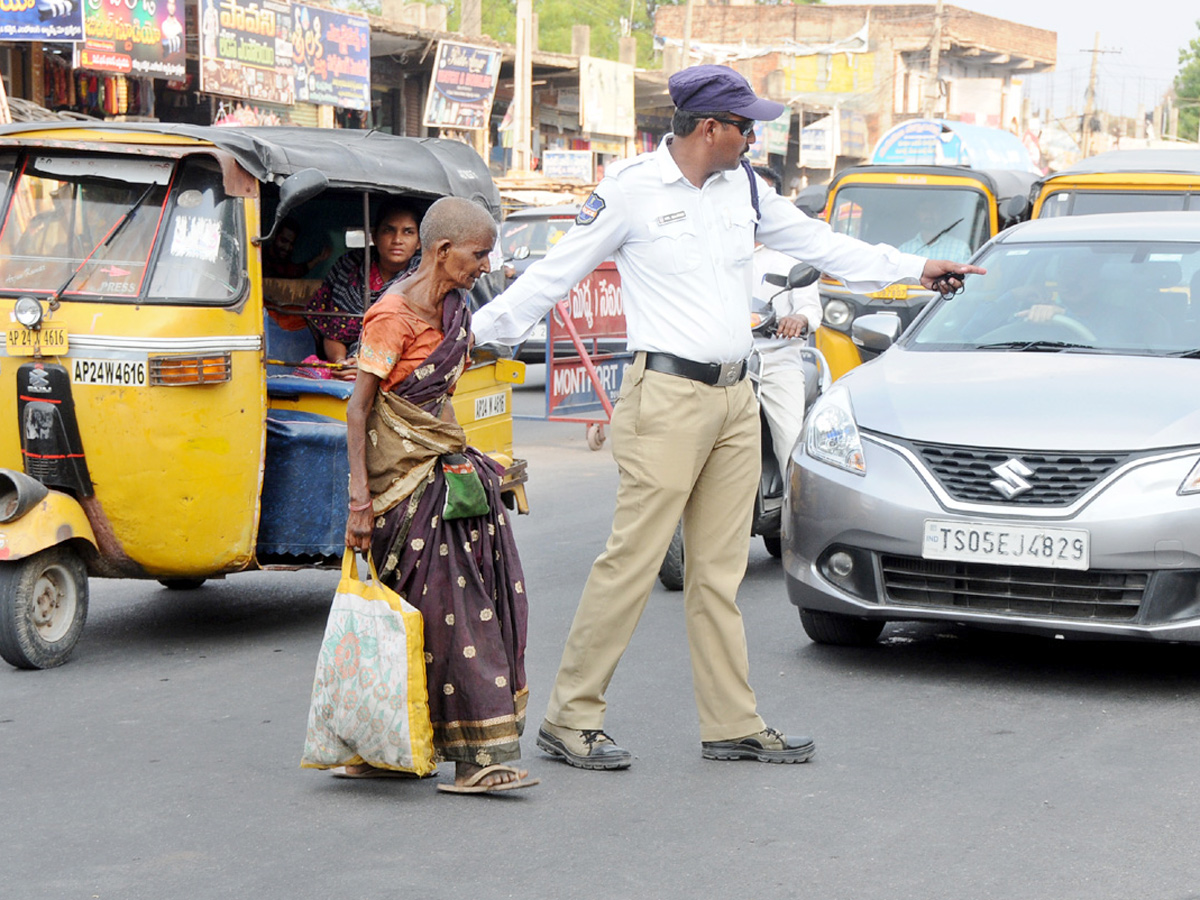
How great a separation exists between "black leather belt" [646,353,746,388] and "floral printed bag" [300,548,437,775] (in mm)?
1016

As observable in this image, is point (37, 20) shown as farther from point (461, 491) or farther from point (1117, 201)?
point (461, 491)

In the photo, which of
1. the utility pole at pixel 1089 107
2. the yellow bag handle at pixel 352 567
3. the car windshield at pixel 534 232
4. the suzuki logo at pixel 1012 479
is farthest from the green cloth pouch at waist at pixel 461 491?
the utility pole at pixel 1089 107

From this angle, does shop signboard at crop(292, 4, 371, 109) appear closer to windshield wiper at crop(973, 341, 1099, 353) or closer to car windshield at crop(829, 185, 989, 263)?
car windshield at crop(829, 185, 989, 263)

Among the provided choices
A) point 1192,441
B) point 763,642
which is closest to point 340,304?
point 763,642

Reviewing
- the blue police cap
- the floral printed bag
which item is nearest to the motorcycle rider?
the blue police cap

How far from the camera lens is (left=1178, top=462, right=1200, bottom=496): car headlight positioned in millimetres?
5137

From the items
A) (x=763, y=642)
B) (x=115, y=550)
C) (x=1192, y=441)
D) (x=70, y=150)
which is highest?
(x=70, y=150)

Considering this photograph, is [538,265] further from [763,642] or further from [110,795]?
[763,642]

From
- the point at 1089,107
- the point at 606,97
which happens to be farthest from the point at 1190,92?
the point at 606,97

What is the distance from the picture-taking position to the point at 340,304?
722 cm

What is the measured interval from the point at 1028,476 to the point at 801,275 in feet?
5.38

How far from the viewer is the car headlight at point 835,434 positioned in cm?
570

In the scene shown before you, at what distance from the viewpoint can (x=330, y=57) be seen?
21.4m

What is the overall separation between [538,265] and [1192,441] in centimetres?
229
